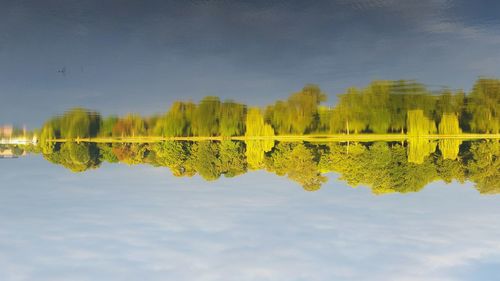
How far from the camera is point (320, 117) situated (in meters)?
39.3

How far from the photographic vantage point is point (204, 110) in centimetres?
4022

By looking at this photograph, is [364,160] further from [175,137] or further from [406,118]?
[175,137]

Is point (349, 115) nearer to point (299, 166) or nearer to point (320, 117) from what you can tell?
point (320, 117)

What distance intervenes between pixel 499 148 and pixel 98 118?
27.3 metres

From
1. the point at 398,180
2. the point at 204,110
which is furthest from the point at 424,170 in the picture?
the point at 204,110

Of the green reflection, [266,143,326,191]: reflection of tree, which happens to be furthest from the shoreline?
[266,143,326,191]: reflection of tree

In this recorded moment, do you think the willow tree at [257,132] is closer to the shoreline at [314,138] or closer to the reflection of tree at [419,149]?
the shoreline at [314,138]

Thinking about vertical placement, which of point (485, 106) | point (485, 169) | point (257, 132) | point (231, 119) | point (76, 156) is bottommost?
point (485, 169)

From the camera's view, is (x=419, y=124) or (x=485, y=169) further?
(x=419, y=124)

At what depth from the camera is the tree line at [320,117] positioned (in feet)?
115

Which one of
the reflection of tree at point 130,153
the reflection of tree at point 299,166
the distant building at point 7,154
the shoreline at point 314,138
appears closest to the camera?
the reflection of tree at point 299,166

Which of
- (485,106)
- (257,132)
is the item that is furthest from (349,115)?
(485,106)

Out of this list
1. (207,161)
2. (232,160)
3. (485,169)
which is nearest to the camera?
(485,169)

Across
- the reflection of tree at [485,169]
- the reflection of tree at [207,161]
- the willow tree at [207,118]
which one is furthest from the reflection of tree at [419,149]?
the willow tree at [207,118]
